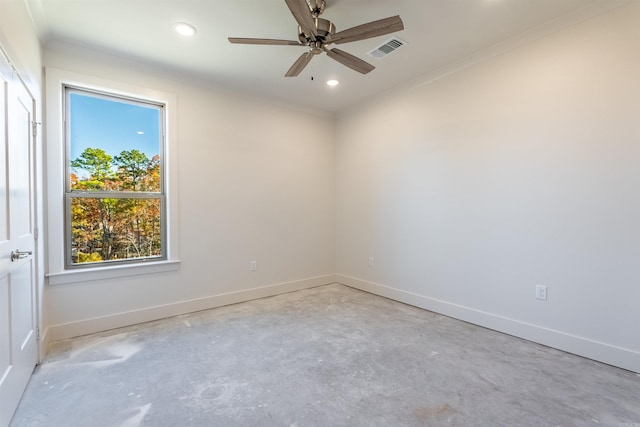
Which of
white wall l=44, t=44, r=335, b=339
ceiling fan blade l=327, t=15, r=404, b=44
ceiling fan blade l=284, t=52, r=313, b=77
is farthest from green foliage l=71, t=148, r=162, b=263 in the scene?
ceiling fan blade l=327, t=15, r=404, b=44

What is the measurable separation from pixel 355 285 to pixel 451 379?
249 cm

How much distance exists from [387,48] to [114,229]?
11.1 ft

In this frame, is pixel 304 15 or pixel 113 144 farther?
pixel 113 144

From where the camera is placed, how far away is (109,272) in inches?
119

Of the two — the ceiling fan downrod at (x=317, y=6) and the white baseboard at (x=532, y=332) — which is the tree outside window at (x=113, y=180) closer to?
the ceiling fan downrod at (x=317, y=6)

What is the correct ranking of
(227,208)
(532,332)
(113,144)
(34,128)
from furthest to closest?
1. (227,208)
2. (113,144)
3. (532,332)
4. (34,128)

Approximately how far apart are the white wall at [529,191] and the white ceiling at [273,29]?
0.26 meters

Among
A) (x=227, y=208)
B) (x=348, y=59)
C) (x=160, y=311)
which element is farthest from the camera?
(x=227, y=208)

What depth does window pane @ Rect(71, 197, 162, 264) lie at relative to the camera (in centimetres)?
296

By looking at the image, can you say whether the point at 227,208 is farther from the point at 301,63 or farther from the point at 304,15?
the point at 304,15

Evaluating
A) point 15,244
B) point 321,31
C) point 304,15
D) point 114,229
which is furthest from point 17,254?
point 321,31

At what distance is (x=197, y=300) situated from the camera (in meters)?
3.55

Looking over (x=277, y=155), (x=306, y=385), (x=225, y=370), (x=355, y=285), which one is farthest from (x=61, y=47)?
(x=355, y=285)

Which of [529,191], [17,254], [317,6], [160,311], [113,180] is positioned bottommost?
[160,311]
